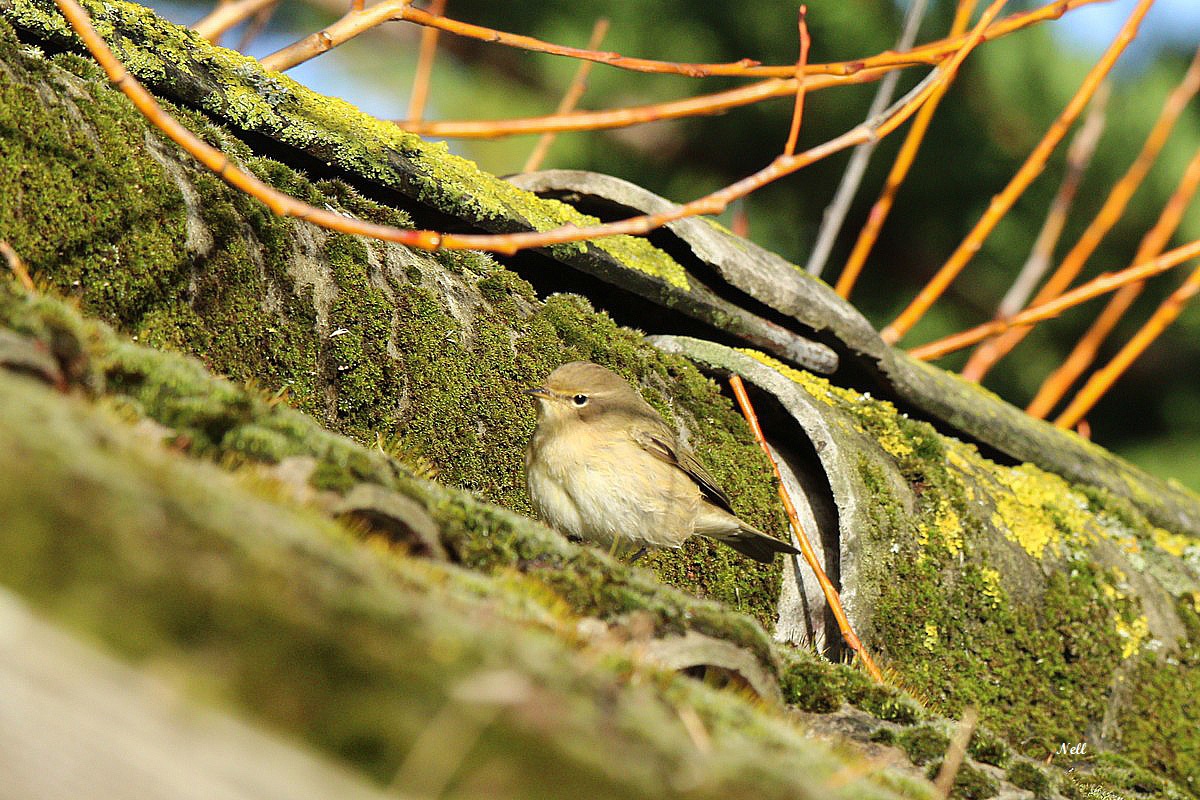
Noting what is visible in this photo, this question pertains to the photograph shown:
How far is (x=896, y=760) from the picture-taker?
9.77 ft

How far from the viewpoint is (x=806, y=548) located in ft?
16.4

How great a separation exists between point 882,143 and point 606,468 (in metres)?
9.28

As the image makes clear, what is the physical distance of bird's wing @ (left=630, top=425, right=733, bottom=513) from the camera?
15.3ft

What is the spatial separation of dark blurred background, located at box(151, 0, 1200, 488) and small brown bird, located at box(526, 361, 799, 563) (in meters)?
6.32

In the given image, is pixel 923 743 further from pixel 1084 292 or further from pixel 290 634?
pixel 1084 292

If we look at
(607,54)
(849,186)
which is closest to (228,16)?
(607,54)

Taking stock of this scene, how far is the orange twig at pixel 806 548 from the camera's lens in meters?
4.77


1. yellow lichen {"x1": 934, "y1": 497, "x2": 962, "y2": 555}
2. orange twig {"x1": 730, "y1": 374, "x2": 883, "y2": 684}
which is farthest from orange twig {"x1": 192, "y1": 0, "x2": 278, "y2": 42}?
yellow lichen {"x1": 934, "y1": 497, "x2": 962, "y2": 555}

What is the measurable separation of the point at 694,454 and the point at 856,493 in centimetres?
80

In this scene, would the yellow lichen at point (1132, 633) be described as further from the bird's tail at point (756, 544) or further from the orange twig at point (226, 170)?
the orange twig at point (226, 170)

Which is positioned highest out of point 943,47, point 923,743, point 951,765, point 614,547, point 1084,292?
point 1084,292

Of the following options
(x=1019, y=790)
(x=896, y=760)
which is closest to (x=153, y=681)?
(x=896, y=760)

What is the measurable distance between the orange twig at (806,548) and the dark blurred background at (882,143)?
19.8 ft

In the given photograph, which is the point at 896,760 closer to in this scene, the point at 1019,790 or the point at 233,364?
the point at 1019,790
